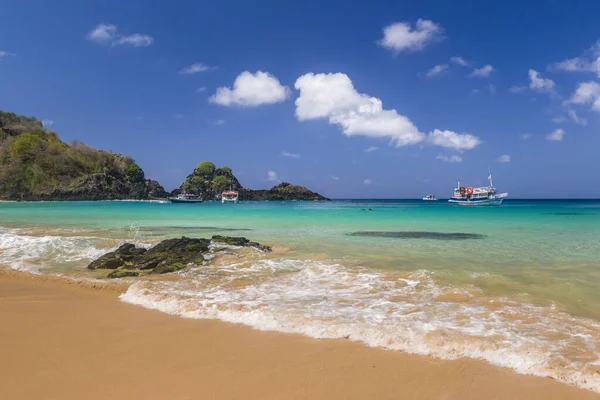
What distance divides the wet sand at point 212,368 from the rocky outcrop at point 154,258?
4.33 metres

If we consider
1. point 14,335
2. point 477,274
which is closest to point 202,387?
point 14,335

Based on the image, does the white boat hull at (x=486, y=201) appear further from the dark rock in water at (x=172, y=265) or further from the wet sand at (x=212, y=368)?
the wet sand at (x=212, y=368)

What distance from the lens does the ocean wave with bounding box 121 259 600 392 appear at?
4418mm

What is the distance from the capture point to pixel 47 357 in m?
4.17

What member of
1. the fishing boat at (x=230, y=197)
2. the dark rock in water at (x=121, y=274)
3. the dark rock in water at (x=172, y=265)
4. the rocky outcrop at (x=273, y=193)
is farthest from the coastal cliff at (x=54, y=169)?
the dark rock in water at (x=121, y=274)

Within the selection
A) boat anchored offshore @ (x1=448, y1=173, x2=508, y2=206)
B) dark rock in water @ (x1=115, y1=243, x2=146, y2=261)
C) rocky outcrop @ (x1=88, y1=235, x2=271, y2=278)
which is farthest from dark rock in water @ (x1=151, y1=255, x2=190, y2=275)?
boat anchored offshore @ (x1=448, y1=173, x2=508, y2=206)

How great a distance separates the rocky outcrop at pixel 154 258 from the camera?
9906mm

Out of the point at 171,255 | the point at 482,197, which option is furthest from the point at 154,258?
the point at 482,197

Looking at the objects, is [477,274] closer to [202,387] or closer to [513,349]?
[513,349]

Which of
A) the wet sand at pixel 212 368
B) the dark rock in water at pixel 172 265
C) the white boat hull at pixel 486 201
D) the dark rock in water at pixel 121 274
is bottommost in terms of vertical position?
the dark rock in water at pixel 121 274

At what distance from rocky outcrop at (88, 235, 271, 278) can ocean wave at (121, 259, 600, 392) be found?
4.90 ft

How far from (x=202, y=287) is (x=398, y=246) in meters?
9.82

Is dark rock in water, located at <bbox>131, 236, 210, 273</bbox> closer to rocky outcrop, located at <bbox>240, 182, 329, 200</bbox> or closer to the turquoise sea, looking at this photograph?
the turquoise sea

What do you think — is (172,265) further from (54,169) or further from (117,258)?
(54,169)
